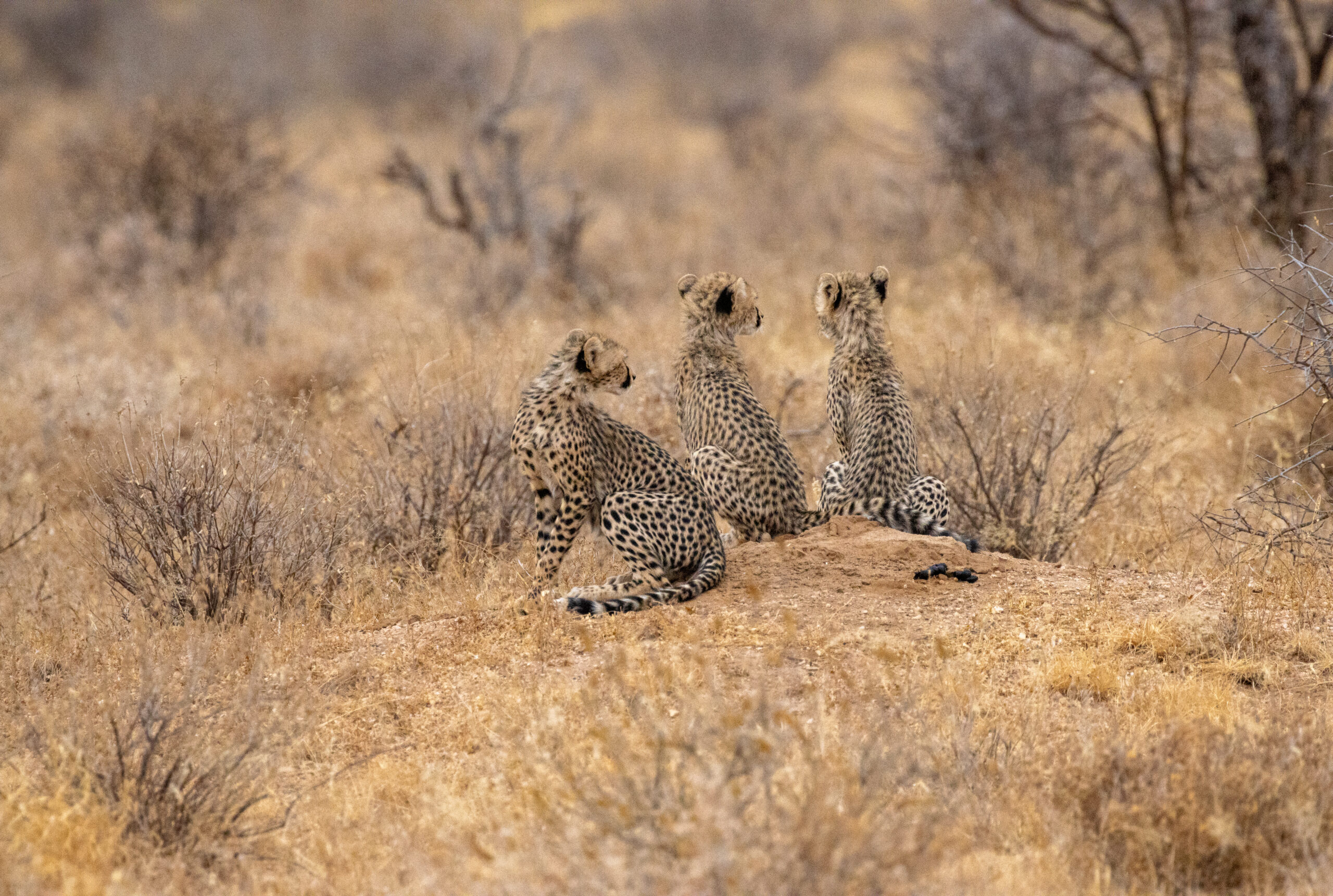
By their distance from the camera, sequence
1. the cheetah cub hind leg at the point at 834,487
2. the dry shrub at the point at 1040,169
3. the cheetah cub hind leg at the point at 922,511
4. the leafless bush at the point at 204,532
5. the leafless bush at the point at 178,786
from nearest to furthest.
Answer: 1. the leafless bush at the point at 178,786
2. the leafless bush at the point at 204,532
3. the cheetah cub hind leg at the point at 922,511
4. the cheetah cub hind leg at the point at 834,487
5. the dry shrub at the point at 1040,169

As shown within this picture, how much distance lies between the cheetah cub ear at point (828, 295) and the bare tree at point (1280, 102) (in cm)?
548

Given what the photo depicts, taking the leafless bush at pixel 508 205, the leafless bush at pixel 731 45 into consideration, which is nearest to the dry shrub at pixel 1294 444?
the leafless bush at pixel 508 205

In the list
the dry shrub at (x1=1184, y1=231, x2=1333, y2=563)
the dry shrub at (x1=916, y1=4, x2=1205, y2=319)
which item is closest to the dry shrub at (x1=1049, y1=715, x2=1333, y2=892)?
the dry shrub at (x1=1184, y1=231, x2=1333, y2=563)

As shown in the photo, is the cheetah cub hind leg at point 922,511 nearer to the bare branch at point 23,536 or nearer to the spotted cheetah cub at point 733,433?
the spotted cheetah cub at point 733,433

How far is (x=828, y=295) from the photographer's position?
6195mm

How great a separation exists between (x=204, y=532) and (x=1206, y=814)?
3697 mm

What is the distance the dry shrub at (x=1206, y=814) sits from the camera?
10.7ft

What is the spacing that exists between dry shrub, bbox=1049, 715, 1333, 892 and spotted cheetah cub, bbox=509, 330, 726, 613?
1.94 m

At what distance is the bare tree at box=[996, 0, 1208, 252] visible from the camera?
423 inches

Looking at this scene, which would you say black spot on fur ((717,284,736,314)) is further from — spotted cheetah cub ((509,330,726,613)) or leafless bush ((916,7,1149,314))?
leafless bush ((916,7,1149,314))

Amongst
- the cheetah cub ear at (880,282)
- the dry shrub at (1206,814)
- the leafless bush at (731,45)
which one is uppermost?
the leafless bush at (731,45)

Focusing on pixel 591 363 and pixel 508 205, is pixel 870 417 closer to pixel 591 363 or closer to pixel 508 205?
pixel 591 363

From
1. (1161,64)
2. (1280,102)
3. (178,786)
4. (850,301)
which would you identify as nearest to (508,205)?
(1161,64)

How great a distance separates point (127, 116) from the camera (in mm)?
13992
